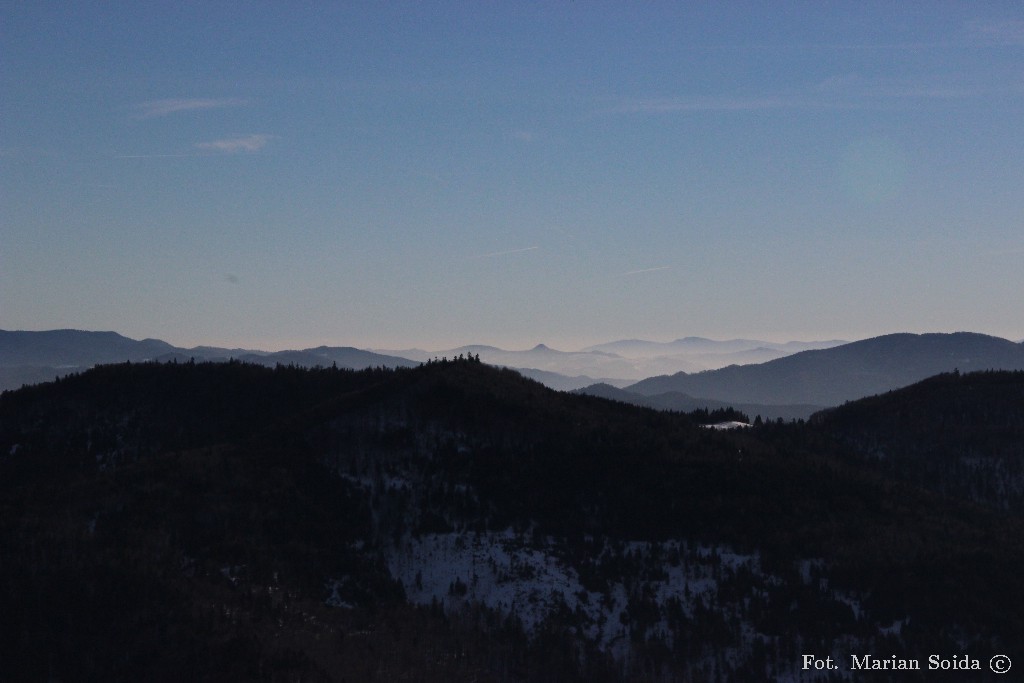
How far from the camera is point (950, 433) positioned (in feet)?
245

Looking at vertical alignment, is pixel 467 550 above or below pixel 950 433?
below

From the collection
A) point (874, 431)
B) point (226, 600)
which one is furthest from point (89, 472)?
point (874, 431)

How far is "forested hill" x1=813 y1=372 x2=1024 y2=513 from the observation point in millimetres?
66688

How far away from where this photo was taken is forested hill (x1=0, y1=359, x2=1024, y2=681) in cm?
3366

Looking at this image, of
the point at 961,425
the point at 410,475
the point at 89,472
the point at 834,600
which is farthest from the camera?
the point at 961,425

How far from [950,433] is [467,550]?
4417 centimetres

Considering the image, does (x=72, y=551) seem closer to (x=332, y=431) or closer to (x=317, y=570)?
(x=317, y=570)

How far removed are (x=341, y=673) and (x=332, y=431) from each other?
22991mm

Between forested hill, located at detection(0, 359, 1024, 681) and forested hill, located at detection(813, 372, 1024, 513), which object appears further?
forested hill, located at detection(813, 372, 1024, 513)

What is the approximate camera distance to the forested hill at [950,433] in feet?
219

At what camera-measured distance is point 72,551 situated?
36656 millimetres

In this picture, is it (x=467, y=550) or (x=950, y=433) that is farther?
(x=950, y=433)

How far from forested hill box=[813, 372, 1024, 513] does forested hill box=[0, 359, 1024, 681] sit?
11.4m

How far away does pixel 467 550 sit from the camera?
147 ft
